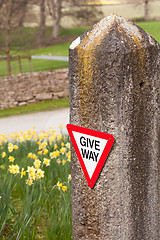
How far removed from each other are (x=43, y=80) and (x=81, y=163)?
937 cm

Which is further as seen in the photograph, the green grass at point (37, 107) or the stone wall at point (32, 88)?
the stone wall at point (32, 88)

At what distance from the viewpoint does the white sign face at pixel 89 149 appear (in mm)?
1785

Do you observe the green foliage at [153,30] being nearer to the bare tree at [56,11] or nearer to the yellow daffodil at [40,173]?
the yellow daffodil at [40,173]

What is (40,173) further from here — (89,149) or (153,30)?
(153,30)

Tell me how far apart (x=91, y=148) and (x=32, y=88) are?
370 inches

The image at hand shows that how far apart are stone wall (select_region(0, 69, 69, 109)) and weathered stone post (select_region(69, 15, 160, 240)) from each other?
9180 mm

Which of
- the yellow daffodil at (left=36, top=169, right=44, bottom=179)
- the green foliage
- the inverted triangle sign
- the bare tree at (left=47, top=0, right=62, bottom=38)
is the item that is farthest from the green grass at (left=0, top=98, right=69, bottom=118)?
the bare tree at (left=47, top=0, right=62, bottom=38)

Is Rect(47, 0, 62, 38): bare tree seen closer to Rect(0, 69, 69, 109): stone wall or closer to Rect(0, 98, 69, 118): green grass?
Rect(0, 69, 69, 109): stone wall

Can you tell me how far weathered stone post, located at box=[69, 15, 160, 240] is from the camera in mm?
1667

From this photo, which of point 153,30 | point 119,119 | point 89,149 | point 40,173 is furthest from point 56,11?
point 119,119

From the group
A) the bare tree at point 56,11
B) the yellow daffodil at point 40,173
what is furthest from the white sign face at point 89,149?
the bare tree at point 56,11

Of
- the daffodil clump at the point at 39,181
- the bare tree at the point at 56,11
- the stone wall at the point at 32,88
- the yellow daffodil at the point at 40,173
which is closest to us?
the daffodil clump at the point at 39,181

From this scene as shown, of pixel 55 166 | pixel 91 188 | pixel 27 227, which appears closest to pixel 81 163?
pixel 91 188

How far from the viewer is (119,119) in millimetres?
1674
